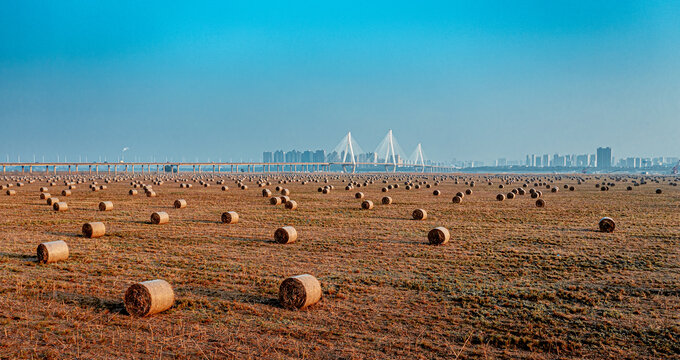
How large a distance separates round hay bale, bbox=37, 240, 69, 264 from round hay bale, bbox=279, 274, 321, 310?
839 cm

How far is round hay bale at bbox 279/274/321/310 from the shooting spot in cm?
1091

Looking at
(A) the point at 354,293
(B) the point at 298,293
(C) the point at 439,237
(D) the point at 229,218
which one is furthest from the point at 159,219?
(B) the point at 298,293

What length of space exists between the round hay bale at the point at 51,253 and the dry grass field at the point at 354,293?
26 centimetres

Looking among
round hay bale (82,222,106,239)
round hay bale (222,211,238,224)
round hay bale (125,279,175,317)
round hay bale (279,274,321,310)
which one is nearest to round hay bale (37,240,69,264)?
round hay bale (82,222,106,239)

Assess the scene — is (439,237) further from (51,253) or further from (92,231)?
(92,231)

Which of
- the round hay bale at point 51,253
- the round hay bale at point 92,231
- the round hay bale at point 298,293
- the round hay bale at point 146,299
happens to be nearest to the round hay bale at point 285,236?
the round hay bale at point 51,253

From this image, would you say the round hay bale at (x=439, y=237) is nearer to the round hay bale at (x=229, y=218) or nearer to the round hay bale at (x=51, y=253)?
the round hay bale at (x=229, y=218)

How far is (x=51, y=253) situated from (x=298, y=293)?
348 inches

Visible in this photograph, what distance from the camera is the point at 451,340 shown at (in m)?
9.31

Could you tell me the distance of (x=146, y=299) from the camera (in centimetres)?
1029

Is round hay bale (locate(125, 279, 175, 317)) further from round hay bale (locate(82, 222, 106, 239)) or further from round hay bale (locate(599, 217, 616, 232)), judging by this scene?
round hay bale (locate(599, 217, 616, 232))

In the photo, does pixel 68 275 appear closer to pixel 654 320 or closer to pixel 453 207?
pixel 654 320

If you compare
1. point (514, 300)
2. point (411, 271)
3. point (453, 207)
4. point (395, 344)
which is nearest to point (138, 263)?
point (411, 271)

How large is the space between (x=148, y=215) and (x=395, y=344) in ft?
78.1
